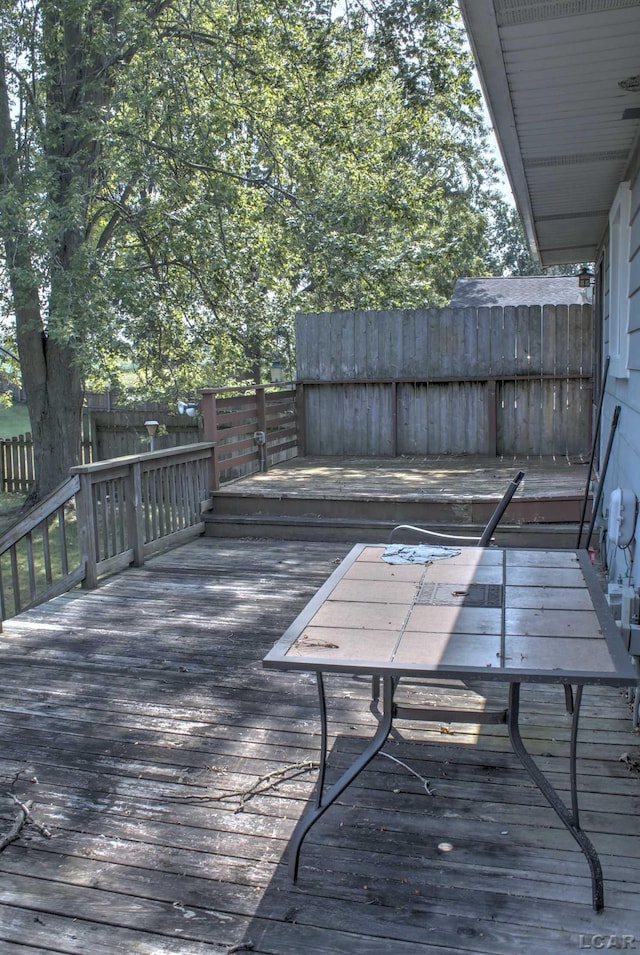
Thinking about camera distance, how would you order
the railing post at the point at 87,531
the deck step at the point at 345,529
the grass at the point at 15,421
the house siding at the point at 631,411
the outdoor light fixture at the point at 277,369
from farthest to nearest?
the grass at the point at 15,421 < the outdoor light fixture at the point at 277,369 < the deck step at the point at 345,529 < the railing post at the point at 87,531 < the house siding at the point at 631,411

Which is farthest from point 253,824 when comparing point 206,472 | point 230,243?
point 230,243

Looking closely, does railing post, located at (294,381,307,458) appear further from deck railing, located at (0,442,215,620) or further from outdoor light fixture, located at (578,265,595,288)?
outdoor light fixture, located at (578,265,595,288)

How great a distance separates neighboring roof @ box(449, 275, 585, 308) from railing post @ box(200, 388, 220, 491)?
554 cm

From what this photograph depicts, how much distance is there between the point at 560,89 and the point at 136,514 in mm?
3980

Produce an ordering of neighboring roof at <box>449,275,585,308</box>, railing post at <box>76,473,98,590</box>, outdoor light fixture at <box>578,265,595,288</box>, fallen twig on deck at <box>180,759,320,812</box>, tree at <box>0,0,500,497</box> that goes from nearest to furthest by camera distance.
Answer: fallen twig on deck at <box>180,759,320,812</box> → railing post at <box>76,473,98,590</box> → tree at <box>0,0,500,497</box> → outdoor light fixture at <box>578,265,595,288</box> → neighboring roof at <box>449,275,585,308</box>

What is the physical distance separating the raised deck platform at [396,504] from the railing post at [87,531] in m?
1.91

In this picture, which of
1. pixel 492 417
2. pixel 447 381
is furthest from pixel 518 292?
pixel 492 417

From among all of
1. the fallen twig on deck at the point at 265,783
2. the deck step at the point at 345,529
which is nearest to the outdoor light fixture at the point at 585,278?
the deck step at the point at 345,529

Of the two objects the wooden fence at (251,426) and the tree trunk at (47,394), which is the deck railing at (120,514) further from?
the tree trunk at (47,394)

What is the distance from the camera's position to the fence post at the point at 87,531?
5242 millimetres

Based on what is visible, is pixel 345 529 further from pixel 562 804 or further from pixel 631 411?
pixel 562 804

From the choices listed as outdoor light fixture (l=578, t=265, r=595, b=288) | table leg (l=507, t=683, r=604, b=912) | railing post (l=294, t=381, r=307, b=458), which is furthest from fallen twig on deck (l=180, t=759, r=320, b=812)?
outdoor light fixture (l=578, t=265, r=595, b=288)

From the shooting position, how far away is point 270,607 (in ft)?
16.2

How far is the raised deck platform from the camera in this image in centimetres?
647
